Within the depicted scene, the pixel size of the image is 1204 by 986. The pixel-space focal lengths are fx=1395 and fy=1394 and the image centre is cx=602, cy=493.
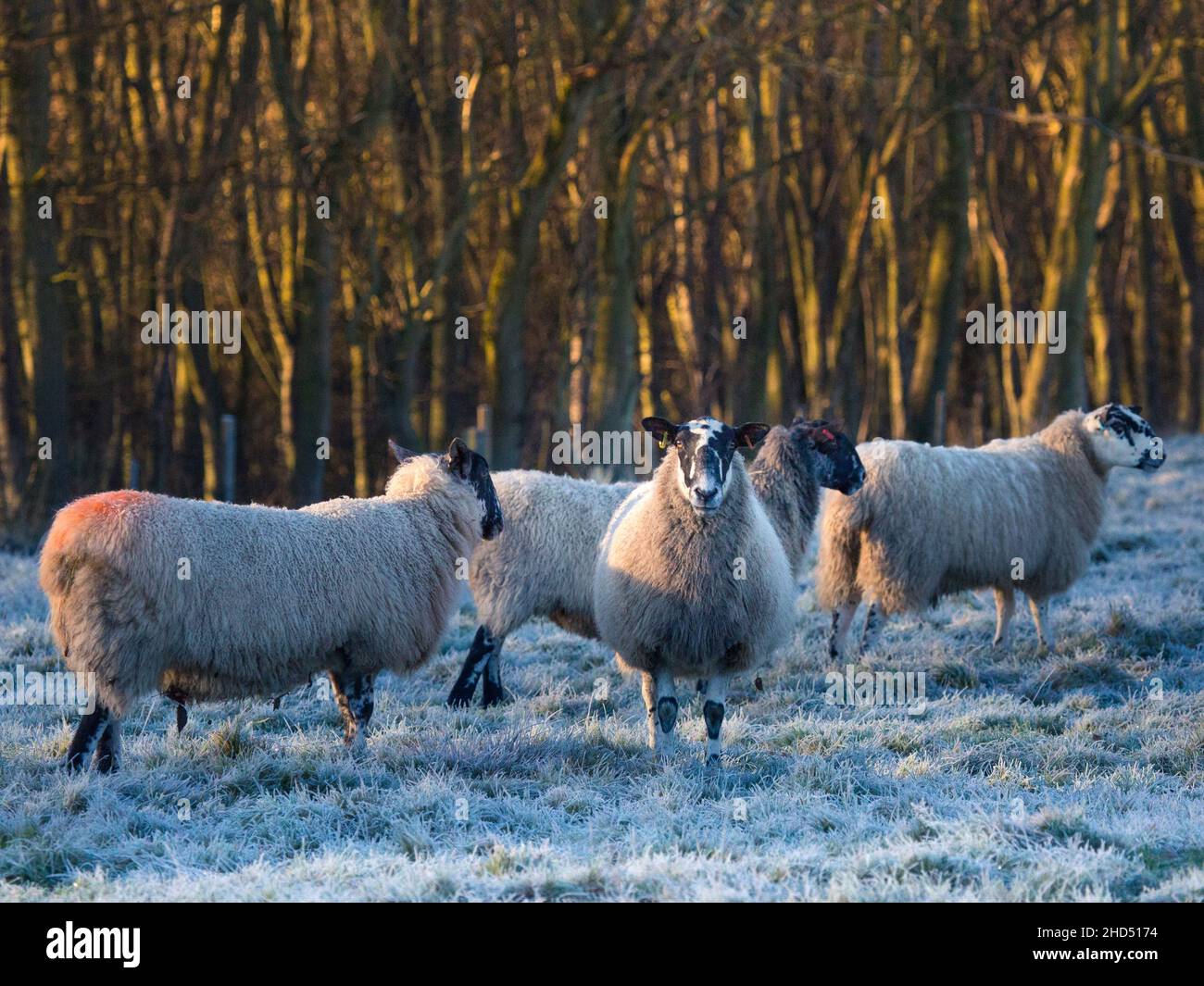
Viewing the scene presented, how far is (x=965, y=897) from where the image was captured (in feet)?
18.1

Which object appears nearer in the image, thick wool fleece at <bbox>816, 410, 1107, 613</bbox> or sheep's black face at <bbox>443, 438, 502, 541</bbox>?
sheep's black face at <bbox>443, 438, 502, 541</bbox>

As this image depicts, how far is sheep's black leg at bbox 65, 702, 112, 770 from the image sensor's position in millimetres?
7238

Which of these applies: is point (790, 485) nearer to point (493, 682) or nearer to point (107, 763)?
point (493, 682)

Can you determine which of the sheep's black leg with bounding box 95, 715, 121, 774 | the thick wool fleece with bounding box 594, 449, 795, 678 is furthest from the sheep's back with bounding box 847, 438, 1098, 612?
the sheep's black leg with bounding box 95, 715, 121, 774

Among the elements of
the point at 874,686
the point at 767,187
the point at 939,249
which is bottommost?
the point at 874,686

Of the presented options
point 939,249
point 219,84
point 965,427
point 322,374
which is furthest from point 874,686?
point 965,427

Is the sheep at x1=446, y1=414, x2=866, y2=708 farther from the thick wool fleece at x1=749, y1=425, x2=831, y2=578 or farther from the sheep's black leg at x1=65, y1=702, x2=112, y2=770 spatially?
the sheep's black leg at x1=65, y1=702, x2=112, y2=770

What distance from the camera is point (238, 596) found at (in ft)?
24.2

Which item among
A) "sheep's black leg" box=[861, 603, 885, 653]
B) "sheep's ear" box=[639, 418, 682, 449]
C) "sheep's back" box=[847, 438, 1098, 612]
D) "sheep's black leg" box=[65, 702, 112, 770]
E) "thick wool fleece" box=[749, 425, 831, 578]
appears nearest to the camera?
"sheep's black leg" box=[65, 702, 112, 770]

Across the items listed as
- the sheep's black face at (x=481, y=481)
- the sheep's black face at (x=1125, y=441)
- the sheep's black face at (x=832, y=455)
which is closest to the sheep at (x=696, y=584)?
the sheep's black face at (x=481, y=481)

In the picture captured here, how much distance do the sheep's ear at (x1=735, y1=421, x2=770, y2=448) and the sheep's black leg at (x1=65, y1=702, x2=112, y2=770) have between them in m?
3.76

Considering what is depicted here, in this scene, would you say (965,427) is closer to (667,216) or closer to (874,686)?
(667,216)

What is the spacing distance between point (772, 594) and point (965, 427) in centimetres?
2354

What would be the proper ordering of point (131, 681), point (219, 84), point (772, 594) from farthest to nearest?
1. point (219, 84)
2. point (772, 594)
3. point (131, 681)
